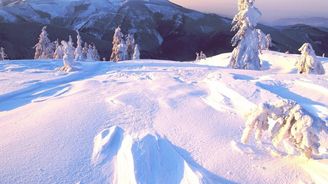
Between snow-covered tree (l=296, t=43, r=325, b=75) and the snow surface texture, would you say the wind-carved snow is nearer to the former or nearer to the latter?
the snow surface texture

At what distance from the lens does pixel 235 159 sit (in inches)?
225

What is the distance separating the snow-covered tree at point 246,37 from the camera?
26391mm

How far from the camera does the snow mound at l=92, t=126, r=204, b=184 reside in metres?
5.23

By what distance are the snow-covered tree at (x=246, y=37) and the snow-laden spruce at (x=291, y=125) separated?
2190cm

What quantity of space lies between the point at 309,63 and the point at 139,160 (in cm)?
1910

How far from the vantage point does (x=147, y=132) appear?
6.61 meters

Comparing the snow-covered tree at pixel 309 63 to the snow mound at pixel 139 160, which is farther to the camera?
the snow-covered tree at pixel 309 63

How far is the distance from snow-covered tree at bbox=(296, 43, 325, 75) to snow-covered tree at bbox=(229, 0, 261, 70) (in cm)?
478

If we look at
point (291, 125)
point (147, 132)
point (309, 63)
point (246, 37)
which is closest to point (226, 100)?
point (147, 132)

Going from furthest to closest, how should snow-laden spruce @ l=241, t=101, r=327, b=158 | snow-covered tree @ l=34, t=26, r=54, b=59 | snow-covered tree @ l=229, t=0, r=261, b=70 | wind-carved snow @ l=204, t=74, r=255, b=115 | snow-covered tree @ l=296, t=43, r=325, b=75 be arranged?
snow-covered tree @ l=34, t=26, r=54, b=59, snow-covered tree @ l=229, t=0, r=261, b=70, snow-covered tree @ l=296, t=43, r=325, b=75, wind-carved snow @ l=204, t=74, r=255, b=115, snow-laden spruce @ l=241, t=101, r=327, b=158

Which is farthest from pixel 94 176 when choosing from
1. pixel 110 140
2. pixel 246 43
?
pixel 246 43

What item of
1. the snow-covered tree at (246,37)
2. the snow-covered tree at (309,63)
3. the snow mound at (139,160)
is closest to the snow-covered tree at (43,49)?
the snow-covered tree at (246,37)

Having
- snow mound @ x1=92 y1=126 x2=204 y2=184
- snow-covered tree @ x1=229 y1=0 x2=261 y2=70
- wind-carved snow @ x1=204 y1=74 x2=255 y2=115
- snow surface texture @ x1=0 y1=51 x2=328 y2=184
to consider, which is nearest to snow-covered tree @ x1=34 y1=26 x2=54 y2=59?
snow-covered tree @ x1=229 y1=0 x2=261 y2=70

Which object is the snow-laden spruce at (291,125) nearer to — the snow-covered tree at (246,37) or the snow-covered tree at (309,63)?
the snow-covered tree at (309,63)
